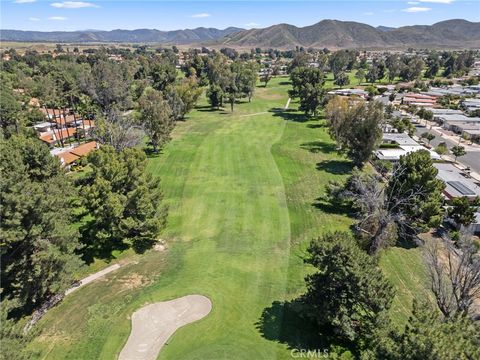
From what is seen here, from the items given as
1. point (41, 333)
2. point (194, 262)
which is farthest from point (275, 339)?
point (41, 333)

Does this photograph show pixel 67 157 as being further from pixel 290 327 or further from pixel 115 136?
pixel 290 327

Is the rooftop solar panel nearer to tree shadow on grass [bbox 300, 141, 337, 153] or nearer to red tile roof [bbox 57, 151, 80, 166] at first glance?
tree shadow on grass [bbox 300, 141, 337, 153]

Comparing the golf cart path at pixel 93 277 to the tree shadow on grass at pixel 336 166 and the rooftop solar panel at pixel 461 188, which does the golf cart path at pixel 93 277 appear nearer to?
the tree shadow on grass at pixel 336 166

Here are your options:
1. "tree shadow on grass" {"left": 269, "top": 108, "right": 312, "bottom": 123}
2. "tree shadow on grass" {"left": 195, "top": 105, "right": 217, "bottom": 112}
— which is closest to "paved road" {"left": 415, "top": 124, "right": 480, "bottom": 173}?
"tree shadow on grass" {"left": 269, "top": 108, "right": 312, "bottom": 123}

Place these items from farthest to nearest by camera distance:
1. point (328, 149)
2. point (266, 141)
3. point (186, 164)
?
point (266, 141), point (328, 149), point (186, 164)

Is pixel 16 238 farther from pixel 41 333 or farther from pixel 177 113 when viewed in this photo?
pixel 177 113

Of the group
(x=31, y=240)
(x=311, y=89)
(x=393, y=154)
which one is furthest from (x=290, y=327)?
(x=311, y=89)
